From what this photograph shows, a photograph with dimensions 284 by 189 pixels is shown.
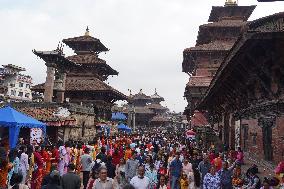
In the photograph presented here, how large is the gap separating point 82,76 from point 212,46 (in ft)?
51.8

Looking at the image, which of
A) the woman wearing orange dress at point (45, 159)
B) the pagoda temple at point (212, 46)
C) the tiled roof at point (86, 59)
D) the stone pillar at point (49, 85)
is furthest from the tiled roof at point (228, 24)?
the woman wearing orange dress at point (45, 159)

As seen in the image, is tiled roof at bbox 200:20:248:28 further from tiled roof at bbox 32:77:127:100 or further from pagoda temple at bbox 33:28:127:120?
pagoda temple at bbox 33:28:127:120

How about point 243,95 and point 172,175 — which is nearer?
point 172,175

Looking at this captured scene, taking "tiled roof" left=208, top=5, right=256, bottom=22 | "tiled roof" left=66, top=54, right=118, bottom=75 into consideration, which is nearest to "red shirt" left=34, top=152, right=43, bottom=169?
"tiled roof" left=208, top=5, right=256, bottom=22

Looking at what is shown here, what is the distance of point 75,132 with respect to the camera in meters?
27.8

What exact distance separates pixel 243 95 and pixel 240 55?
4.60 m

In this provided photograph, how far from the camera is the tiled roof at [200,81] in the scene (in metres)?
30.9

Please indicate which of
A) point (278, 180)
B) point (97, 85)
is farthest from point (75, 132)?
point (278, 180)

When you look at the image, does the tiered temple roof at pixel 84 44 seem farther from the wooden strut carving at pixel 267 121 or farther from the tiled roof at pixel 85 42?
the wooden strut carving at pixel 267 121

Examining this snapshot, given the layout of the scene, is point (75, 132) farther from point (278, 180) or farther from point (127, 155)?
point (278, 180)

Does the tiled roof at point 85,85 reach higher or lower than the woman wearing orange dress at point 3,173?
higher

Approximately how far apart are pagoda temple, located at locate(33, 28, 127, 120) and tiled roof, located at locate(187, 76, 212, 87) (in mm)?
9240

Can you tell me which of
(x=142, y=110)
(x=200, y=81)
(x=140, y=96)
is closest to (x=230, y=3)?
(x=200, y=81)

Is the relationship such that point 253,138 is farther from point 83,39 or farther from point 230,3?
point 83,39
